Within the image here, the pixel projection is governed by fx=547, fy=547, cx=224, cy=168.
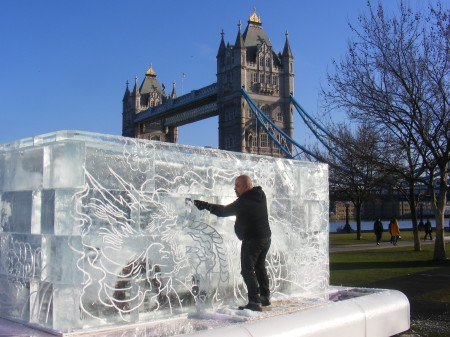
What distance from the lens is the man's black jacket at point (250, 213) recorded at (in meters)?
5.41

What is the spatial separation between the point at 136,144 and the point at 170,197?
25.2 inches

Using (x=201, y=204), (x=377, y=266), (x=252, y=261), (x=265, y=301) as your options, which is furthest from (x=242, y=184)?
(x=377, y=266)

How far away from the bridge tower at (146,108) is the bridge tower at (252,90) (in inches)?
840

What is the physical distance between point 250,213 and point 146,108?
9999 centimetres

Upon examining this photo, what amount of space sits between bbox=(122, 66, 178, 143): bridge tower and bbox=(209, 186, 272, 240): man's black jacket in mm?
88645

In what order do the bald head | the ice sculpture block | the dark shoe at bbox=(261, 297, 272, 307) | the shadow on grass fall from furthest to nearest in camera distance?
the shadow on grass < the dark shoe at bbox=(261, 297, 272, 307) < the bald head < the ice sculpture block

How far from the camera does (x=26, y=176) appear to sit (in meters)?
5.04

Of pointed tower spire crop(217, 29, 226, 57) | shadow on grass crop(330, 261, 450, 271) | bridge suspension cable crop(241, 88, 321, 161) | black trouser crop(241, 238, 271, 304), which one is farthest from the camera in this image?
pointed tower spire crop(217, 29, 226, 57)

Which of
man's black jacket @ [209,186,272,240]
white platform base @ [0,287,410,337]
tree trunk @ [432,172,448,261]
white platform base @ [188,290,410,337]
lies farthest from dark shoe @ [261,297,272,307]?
tree trunk @ [432,172,448,261]

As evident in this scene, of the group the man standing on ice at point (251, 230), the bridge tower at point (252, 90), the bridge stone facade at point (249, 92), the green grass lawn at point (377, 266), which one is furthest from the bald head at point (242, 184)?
the bridge tower at point (252, 90)

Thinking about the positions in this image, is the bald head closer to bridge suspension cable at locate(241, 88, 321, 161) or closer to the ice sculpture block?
the ice sculpture block

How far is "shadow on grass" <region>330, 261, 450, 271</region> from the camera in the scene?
13734mm

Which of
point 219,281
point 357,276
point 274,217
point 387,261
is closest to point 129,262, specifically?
point 219,281

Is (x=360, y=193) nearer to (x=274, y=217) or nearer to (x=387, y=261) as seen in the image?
(x=387, y=261)
